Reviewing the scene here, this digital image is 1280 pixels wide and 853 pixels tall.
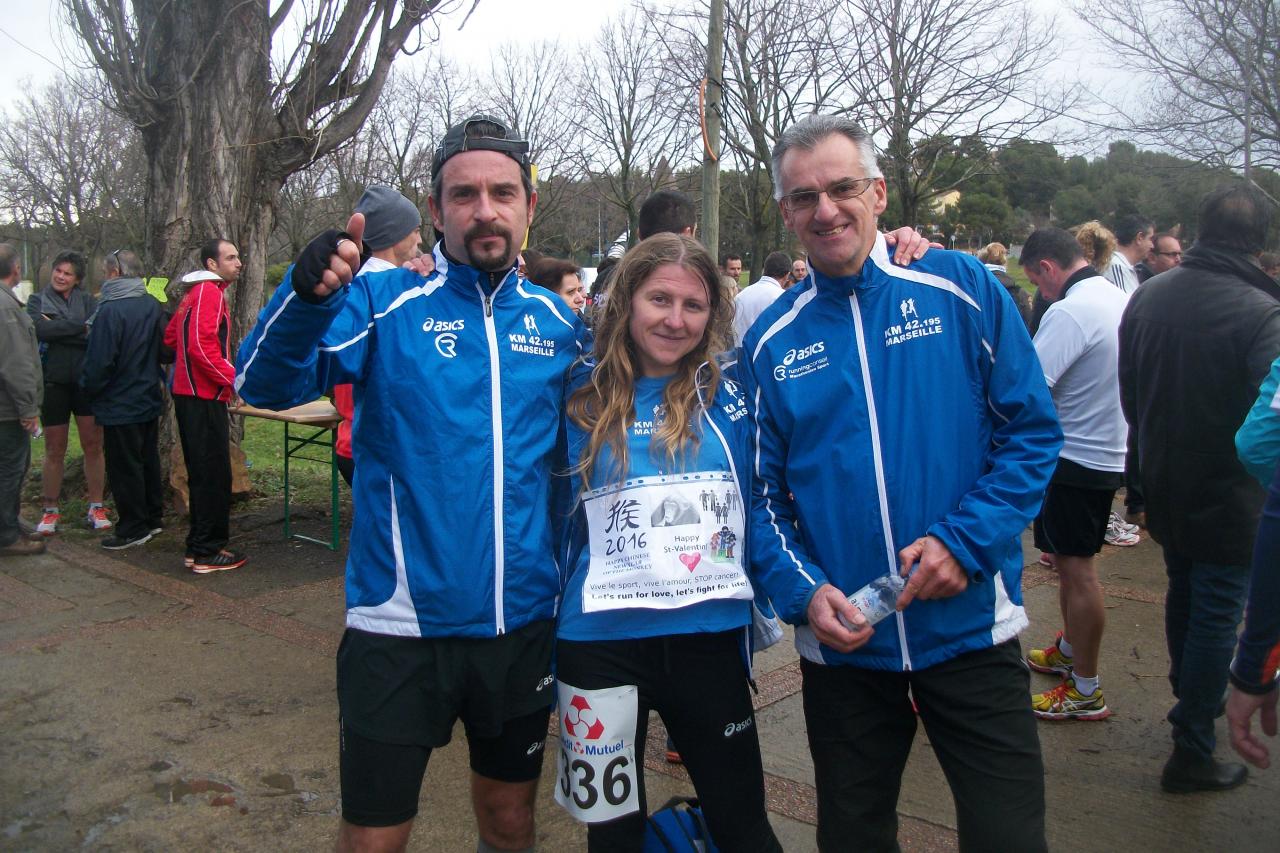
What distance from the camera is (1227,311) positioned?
10.9ft

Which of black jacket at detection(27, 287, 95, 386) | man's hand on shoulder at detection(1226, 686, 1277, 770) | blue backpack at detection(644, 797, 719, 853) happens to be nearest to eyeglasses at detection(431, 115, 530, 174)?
blue backpack at detection(644, 797, 719, 853)

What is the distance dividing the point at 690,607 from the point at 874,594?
17.3 inches

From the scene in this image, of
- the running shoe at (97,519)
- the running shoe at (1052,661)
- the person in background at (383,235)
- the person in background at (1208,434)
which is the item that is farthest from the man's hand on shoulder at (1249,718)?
the running shoe at (97,519)

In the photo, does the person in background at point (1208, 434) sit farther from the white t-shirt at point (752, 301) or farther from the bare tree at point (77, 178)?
the bare tree at point (77, 178)

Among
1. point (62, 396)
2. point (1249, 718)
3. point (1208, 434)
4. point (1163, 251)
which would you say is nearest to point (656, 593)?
point (1249, 718)

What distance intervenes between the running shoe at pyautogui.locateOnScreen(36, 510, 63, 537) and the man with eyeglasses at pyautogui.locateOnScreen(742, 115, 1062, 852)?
7.17m

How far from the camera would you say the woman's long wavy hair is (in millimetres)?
2303

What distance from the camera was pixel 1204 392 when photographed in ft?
11.1

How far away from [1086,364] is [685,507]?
113 inches

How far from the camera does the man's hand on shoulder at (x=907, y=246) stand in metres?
2.31

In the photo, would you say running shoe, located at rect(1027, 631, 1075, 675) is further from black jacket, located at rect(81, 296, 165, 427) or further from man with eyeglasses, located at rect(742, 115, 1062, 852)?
black jacket, located at rect(81, 296, 165, 427)

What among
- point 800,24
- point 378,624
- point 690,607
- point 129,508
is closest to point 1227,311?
point 690,607

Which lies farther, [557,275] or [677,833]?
[557,275]

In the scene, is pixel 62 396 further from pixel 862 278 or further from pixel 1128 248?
pixel 1128 248
